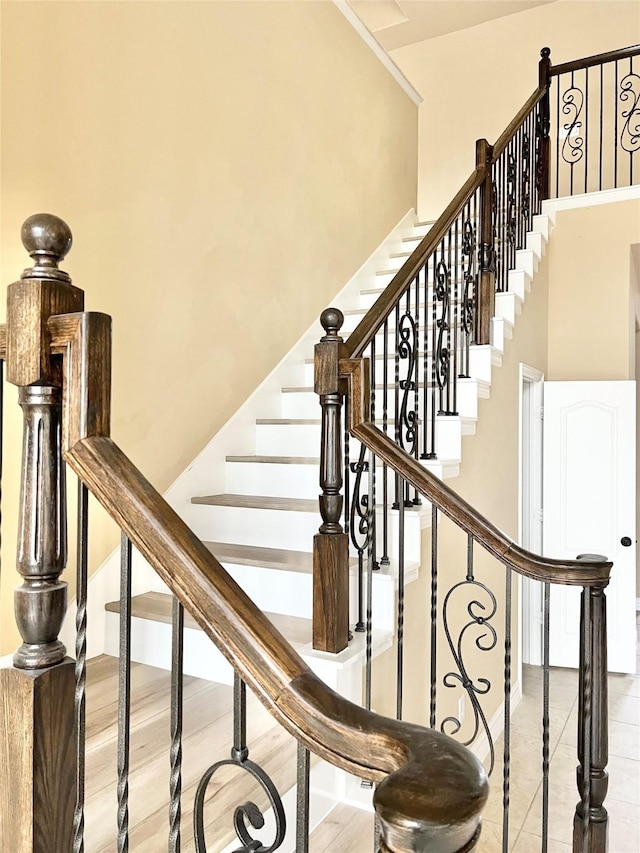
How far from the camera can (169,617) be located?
2250 millimetres

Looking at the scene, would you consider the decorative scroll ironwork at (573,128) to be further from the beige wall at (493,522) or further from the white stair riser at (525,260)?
the white stair riser at (525,260)

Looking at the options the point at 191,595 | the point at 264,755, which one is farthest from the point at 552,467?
the point at 191,595

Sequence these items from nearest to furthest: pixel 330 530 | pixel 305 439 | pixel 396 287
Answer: pixel 330 530 → pixel 396 287 → pixel 305 439

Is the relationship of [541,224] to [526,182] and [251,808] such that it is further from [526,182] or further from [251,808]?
A: [251,808]

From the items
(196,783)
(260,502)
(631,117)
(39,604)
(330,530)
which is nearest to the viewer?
(39,604)

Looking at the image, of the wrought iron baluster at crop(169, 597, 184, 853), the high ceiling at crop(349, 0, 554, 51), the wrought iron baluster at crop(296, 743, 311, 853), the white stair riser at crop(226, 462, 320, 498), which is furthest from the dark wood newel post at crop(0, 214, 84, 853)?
the high ceiling at crop(349, 0, 554, 51)

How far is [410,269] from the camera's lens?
92.4 inches

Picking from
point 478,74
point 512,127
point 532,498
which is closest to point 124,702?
point 512,127

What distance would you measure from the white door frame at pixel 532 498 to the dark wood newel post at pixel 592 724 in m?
3.00

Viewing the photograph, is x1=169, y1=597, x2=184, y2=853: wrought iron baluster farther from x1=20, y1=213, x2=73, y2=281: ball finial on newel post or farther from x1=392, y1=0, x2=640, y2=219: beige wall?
x1=392, y1=0, x2=640, y2=219: beige wall

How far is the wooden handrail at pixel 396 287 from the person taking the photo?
6.70 ft

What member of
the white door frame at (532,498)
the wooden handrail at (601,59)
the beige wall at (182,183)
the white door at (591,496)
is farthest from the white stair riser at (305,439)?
the wooden handrail at (601,59)

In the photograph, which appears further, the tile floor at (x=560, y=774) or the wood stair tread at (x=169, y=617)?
the tile floor at (x=560, y=774)

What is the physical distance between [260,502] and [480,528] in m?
1.27
